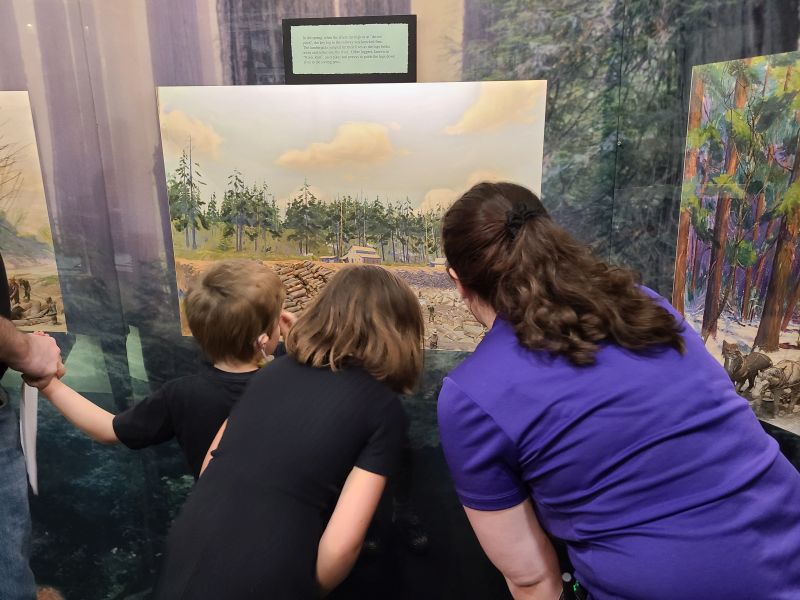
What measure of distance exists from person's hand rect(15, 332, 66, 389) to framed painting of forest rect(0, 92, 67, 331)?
0.59 m

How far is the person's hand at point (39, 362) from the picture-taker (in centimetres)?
150

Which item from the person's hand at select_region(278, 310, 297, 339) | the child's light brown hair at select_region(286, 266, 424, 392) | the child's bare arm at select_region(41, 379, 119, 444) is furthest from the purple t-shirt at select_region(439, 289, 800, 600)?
the child's bare arm at select_region(41, 379, 119, 444)

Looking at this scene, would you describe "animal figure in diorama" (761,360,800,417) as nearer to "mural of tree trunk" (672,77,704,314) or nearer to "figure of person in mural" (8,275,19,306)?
"mural of tree trunk" (672,77,704,314)

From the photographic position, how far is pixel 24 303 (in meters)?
2.09

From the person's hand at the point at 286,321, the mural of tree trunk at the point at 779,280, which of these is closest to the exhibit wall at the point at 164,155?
the mural of tree trunk at the point at 779,280

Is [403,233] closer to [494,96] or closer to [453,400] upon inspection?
[494,96]

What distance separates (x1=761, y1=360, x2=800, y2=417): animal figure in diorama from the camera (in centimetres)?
148

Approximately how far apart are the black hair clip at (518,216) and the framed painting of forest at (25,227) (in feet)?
5.49

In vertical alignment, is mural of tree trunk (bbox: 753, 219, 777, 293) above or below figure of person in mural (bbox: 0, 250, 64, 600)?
above

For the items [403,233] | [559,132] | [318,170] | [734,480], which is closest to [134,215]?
[318,170]

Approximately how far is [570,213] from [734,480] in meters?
0.97

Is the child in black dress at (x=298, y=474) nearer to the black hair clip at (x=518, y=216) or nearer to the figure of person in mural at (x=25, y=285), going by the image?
the black hair clip at (x=518, y=216)

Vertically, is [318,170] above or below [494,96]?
below

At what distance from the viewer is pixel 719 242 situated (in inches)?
61.6
